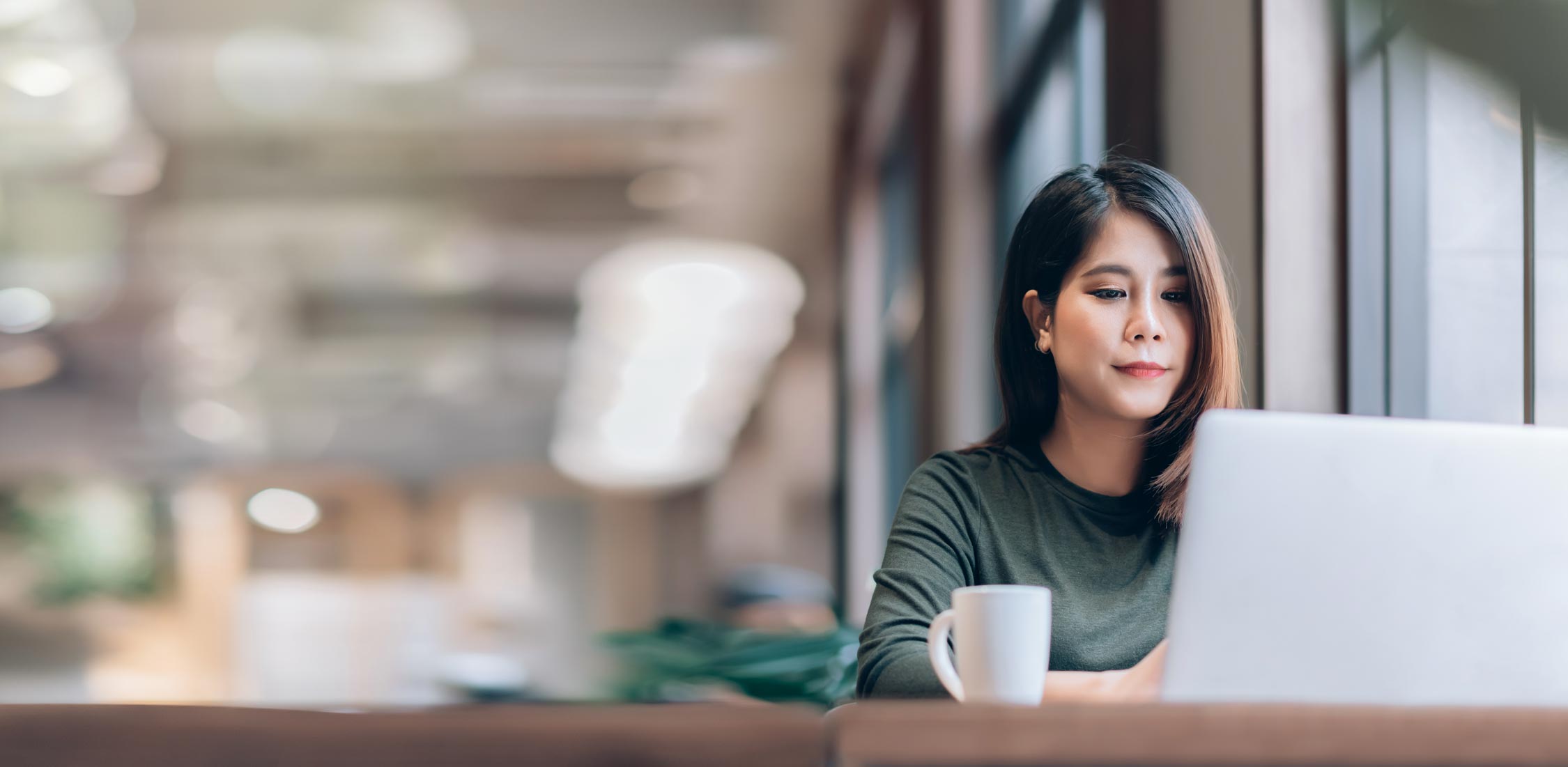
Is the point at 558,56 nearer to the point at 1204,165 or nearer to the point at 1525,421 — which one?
the point at 1204,165

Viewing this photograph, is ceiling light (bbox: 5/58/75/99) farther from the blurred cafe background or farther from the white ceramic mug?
the white ceramic mug

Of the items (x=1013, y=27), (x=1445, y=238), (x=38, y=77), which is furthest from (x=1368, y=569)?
(x=38, y=77)

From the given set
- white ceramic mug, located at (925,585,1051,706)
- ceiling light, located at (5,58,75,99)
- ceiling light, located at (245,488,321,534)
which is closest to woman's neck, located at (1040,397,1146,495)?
white ceramic mug, located at (925,585,1051,706)

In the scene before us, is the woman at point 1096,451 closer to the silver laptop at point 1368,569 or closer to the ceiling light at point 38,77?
the silver laptop at point 1368,569

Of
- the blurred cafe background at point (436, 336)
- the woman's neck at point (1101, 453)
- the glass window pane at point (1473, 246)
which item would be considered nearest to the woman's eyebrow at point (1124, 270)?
the woman's neck at point (1101, 453)

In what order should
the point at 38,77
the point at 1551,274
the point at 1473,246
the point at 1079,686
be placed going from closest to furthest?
the point at 1079,686, the point at 1551,274, the point at 1473,246, the point at 38,77

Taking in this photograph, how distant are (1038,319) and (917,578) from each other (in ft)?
0.84

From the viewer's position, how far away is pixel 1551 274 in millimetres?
1145

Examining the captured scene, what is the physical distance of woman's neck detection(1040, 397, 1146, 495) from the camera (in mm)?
1004

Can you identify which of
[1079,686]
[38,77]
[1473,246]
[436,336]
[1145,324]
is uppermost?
[38,77]

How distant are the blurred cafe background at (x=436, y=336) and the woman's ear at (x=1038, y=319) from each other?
278 centimetres

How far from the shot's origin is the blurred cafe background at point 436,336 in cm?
475

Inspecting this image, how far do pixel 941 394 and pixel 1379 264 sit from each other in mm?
1604

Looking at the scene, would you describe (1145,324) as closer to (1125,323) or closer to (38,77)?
(1125,323)
